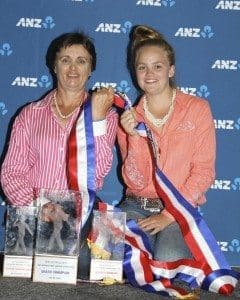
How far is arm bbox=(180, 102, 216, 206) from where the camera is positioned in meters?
1.89

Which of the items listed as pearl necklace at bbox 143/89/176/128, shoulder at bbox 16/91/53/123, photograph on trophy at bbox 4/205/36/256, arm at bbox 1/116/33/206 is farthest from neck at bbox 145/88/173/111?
photograph on trophy at bbox 4/205/36/256

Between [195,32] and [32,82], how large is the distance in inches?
30.6

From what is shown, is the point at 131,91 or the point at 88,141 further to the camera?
the point at 131,91

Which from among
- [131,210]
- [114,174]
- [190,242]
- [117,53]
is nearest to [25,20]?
[117,53]

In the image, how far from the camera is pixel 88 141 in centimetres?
188

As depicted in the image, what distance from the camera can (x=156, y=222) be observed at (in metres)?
1.86

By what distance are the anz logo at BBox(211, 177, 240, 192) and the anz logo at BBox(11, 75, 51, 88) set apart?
90 cm

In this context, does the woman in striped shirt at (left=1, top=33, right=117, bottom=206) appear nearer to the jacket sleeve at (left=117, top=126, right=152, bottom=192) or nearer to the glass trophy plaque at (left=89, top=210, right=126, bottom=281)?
the jacket sleeve at (left=117, top=126, right=152, bottom=192)

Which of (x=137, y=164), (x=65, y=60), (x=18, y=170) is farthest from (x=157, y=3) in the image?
(x=18, y=170)

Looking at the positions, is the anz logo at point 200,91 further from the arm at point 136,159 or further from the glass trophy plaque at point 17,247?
the glass trophy plaque at point 17,247

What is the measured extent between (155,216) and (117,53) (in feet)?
2.71

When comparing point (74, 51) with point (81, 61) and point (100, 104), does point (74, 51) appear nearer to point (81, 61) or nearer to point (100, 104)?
point (81, 61)

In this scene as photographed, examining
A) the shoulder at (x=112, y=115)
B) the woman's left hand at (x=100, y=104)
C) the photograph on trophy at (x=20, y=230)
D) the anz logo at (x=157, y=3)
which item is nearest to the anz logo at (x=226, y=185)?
the shoulder at (x=112, y=115)

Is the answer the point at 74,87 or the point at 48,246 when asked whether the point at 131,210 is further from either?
the point at 74,87
